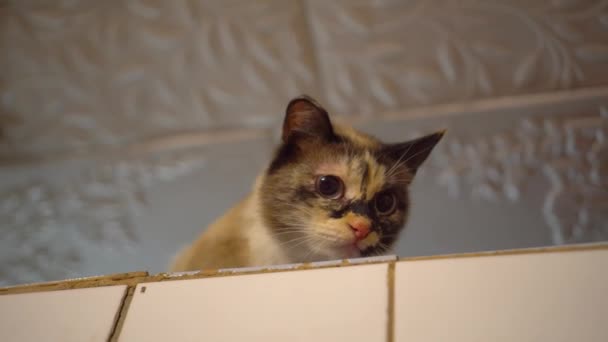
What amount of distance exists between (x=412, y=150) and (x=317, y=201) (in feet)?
0.64

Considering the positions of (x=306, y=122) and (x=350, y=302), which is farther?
(x=306, y=122)

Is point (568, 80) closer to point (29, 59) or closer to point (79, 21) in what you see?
point (79, 21)

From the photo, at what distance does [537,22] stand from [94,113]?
37.3 inches

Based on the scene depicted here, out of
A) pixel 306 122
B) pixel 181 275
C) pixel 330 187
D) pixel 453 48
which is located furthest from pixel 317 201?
pixel 453 48

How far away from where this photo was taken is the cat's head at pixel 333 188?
844 millimetres

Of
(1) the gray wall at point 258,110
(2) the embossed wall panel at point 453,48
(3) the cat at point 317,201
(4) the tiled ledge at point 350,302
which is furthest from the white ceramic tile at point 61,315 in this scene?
(2) the embossed wall panel at point 453,48

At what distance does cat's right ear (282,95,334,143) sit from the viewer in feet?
3.09

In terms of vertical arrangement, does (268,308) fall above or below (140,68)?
below

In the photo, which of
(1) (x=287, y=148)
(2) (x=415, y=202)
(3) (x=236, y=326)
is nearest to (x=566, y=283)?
(3) (x=236, y=326)

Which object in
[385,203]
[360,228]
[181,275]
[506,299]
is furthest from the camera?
[385,203]

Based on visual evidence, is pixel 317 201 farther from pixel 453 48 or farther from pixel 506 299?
pixel 453 48

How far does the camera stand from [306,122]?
97 cm

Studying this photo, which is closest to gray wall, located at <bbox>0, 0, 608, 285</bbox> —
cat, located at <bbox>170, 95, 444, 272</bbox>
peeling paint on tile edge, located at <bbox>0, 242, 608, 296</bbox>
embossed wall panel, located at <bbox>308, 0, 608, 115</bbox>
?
embossed wall panel, located at <bbox>308, 0, 608, 115</bbox>

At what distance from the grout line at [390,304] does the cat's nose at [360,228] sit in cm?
18
